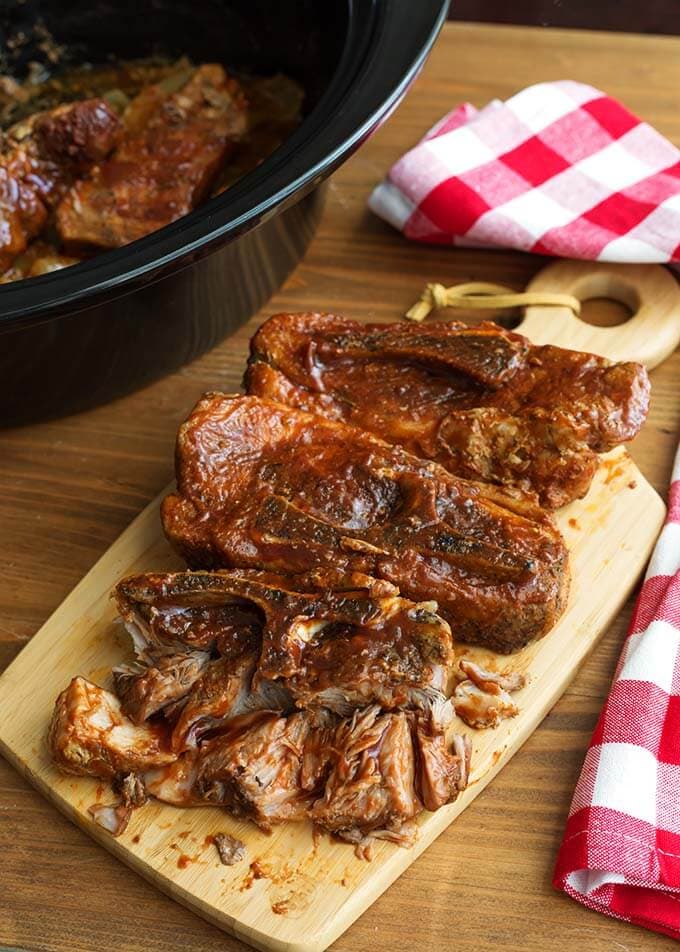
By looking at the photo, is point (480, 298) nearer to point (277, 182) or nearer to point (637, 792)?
point (277, 182)

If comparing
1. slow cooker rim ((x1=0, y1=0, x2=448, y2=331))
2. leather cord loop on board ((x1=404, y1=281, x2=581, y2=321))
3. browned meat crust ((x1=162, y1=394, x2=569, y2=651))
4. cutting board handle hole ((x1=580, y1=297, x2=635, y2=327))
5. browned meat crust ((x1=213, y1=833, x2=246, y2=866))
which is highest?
slow cooker rim ((x1=0, y1=0, x2=448, y2=331))

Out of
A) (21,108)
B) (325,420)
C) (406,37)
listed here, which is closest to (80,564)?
(325,420)

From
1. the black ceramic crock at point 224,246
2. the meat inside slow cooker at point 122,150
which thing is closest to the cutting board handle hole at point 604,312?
the black ceramic crock at point 224,246

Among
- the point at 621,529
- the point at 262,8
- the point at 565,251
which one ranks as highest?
the point at 262,8

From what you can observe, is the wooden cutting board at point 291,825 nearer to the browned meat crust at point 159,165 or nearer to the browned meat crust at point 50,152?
the browned meat crust at point 159,165

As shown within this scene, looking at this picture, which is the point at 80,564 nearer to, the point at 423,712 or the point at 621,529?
the point at 423,712

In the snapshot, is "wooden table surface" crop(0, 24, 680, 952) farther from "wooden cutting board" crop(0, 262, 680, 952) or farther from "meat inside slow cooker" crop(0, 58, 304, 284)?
"meat inside slow cooker" crop(0, 58, 304, 284)

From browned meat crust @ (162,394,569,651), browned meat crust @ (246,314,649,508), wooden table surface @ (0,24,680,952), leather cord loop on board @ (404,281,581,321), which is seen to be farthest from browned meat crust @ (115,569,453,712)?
leather cord loop on board @ (404,281,581,321)
